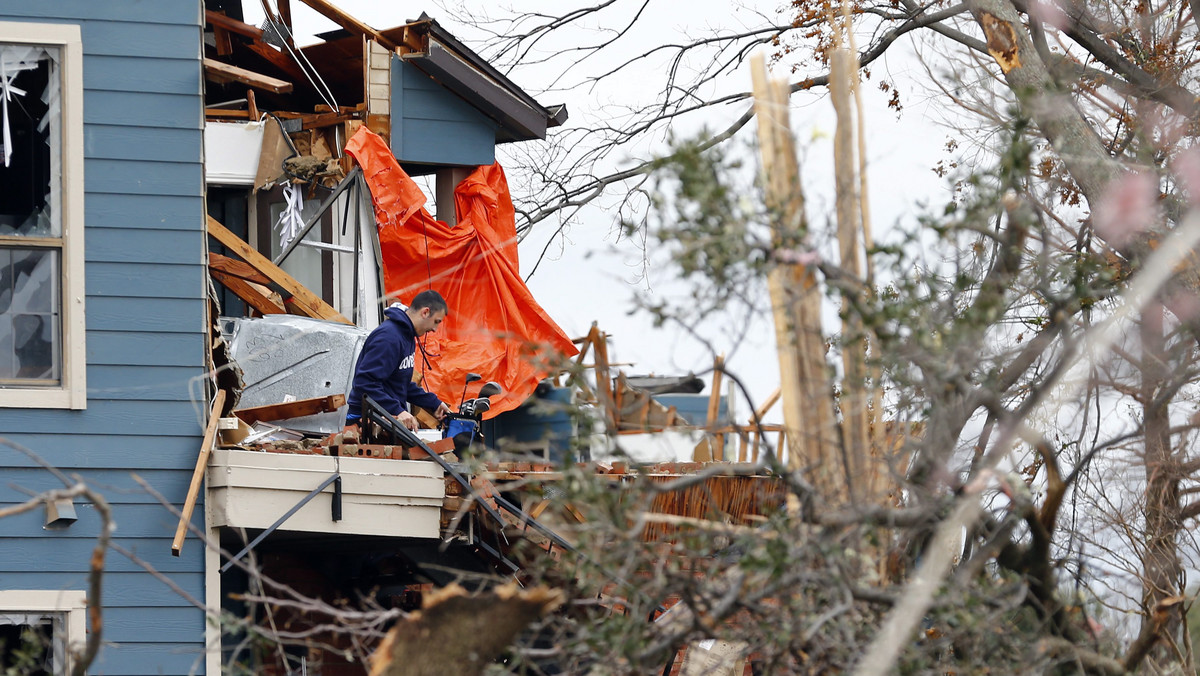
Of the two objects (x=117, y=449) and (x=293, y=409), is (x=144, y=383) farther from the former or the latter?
(x=293, y=409)

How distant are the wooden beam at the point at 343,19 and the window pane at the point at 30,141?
3261mm

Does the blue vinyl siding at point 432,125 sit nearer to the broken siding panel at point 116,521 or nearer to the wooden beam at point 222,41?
the wooden beam at point 222,41

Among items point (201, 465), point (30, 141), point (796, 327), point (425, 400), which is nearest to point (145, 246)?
point (30, 141)

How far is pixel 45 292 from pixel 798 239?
4605 millimetres

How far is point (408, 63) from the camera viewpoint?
9859 millimetres

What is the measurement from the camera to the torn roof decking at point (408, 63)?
384 inches

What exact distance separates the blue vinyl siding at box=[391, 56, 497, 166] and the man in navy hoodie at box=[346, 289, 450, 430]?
108 inches

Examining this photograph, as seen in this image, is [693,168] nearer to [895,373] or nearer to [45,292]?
[895,373]

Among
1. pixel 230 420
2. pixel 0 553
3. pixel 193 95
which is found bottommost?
pixel 0 553

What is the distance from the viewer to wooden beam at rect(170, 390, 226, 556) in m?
6.41

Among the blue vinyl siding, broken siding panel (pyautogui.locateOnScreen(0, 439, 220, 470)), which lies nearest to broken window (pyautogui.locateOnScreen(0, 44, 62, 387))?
broken siding panel (pyautogui.locateOnScreen(0, 439, 220, 470))

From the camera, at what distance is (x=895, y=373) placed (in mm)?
3828

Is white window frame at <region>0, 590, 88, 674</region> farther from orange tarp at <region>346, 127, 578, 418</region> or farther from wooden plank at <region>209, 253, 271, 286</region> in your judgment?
orange tarp at <region>346, 127, 578, 418</region>

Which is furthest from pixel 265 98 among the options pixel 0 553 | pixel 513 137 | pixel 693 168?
pixel 693 168
